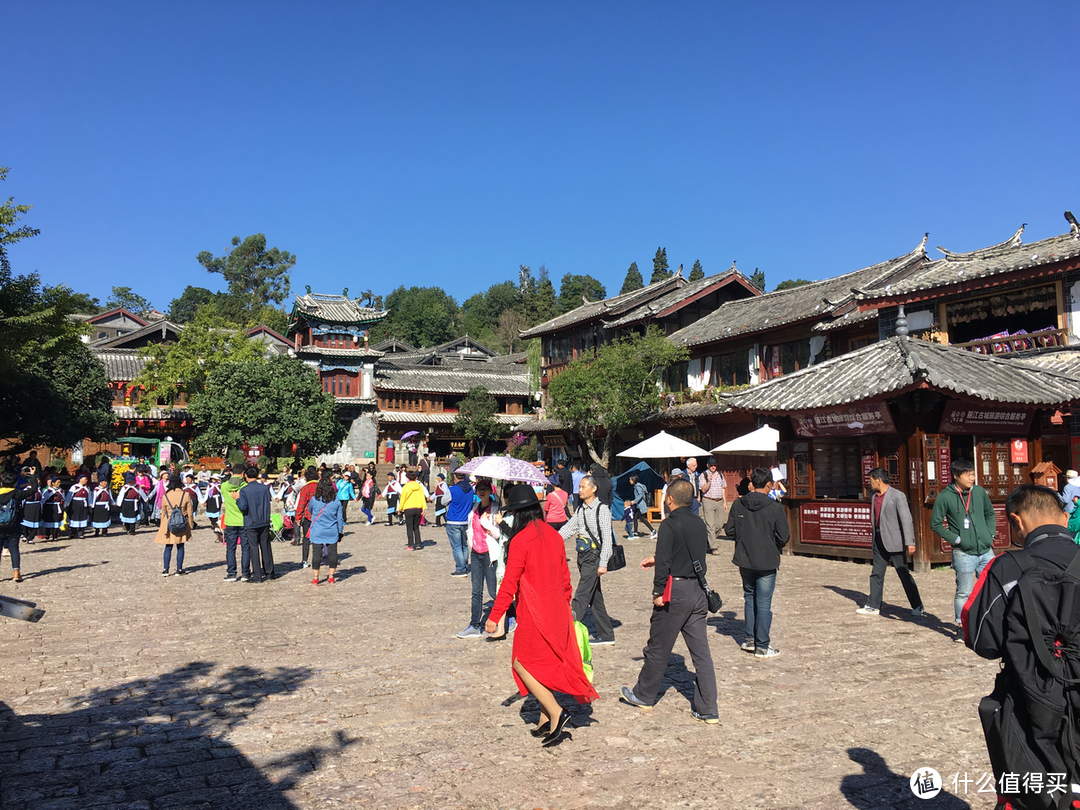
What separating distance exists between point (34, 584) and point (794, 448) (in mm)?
13740

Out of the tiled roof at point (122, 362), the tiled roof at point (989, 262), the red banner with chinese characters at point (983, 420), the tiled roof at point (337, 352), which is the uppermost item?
the tiled roof at point (337, 352)

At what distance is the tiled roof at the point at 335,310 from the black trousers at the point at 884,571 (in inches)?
1646

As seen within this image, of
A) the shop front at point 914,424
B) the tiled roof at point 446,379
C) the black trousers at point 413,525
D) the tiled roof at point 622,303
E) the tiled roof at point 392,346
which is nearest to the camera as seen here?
the shop front at point 914,424

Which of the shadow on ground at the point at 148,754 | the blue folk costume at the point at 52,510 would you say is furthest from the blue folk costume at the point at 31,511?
the shadow on ground at the point at 148,754

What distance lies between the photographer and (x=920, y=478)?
13203mm

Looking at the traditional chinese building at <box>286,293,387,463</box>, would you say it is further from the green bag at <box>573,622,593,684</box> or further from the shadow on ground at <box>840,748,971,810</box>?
the shadow on ground at <box>840,748,971,810</box>

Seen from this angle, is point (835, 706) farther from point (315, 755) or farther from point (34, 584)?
point (34, 584)

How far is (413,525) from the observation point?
16547mm

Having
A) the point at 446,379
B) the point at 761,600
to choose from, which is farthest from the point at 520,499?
the point at 446,379

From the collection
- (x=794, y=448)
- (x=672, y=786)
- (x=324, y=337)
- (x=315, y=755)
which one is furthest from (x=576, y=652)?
(x=324, y=337)

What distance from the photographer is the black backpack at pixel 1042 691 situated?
298cm

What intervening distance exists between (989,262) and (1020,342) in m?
2.13

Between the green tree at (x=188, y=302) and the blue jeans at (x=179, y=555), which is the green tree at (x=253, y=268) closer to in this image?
the green tree at (x=188, y=302)

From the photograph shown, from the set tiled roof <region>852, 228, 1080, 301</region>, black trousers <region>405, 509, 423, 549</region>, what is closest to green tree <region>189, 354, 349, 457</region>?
black trousers <region>405, 509, 423, 549</region>
